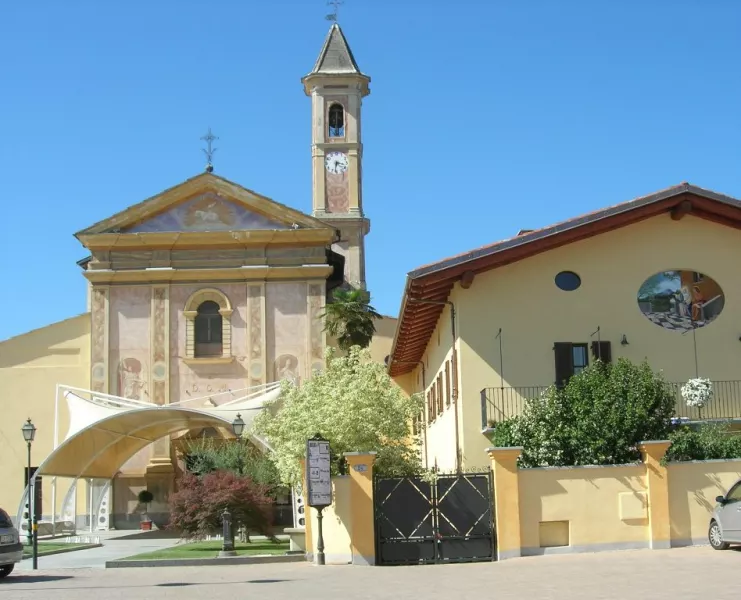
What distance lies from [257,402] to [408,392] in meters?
14.6

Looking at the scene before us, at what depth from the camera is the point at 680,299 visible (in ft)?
97.5

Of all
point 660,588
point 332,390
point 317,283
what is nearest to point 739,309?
point 332,390

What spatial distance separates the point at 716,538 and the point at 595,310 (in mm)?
8076

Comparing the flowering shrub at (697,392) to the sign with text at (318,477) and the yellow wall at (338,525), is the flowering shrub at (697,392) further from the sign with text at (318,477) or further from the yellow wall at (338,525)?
the sign with text at (318,477)

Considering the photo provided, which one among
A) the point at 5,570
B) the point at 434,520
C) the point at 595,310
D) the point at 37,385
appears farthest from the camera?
the point at 37,385

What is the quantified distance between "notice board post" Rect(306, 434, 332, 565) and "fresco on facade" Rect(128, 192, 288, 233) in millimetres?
27689

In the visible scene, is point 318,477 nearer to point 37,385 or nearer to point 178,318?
point 178,318

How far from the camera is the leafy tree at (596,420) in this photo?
82.3 ft

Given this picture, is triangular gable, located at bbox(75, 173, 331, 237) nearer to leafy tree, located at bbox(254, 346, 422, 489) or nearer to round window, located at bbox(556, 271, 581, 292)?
leafy tree, located at bbox(254, 346, 422, 489)

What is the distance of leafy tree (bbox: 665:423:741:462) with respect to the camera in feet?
82.4

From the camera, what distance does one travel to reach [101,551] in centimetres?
3534

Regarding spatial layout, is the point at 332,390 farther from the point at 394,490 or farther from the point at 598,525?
the point at 598,525

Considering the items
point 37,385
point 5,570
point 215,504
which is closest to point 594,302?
point 215,504

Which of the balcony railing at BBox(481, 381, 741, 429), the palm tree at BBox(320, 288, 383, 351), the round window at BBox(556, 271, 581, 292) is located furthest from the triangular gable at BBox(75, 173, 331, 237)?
the balcony railing at BBox(481, 381, 741, 429)
